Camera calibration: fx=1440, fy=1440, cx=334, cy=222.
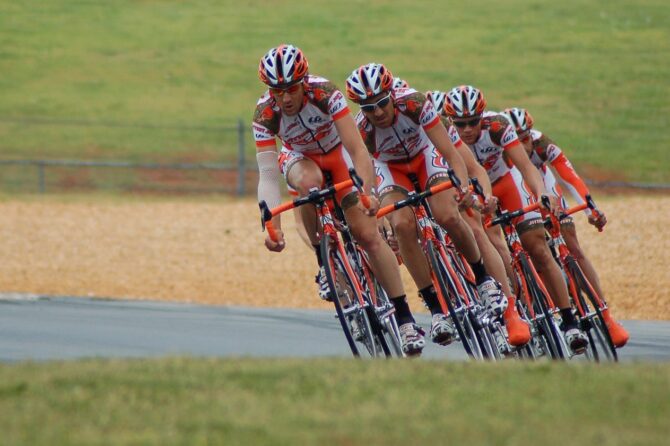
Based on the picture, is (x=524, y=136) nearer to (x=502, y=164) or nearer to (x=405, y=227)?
(x=502, y=164)

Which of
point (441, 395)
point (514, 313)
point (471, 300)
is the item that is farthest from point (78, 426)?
point (514, 313)

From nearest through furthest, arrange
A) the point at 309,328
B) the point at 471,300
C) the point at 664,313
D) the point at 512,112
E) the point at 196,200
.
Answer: the point at 471,300 < the point at 512,112 < the point at 309,328 < the point at 664,313 < the point at 196,200

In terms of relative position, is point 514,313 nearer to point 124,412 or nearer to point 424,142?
point 424,142

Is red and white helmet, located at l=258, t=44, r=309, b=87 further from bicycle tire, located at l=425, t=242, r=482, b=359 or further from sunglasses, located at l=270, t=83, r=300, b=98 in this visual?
bicycle tire, located at l=425, t=242, r=482, b=359

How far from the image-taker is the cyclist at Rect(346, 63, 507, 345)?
9.73 meters

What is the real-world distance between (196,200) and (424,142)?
1648 centimetres

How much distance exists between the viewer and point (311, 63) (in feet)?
120

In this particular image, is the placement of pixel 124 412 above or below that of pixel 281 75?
below

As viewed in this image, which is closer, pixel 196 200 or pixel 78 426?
pixel 78 426

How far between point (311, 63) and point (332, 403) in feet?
101

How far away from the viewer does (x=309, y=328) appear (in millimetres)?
13547

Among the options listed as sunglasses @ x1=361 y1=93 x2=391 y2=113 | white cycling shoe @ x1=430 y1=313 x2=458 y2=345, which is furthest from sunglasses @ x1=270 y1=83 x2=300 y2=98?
white cycling shoe @ x1=430 y1=313 x2=458 y2=345

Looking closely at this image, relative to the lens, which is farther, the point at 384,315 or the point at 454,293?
the point at 454,293

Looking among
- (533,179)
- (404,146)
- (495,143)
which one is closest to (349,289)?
(404,146)
